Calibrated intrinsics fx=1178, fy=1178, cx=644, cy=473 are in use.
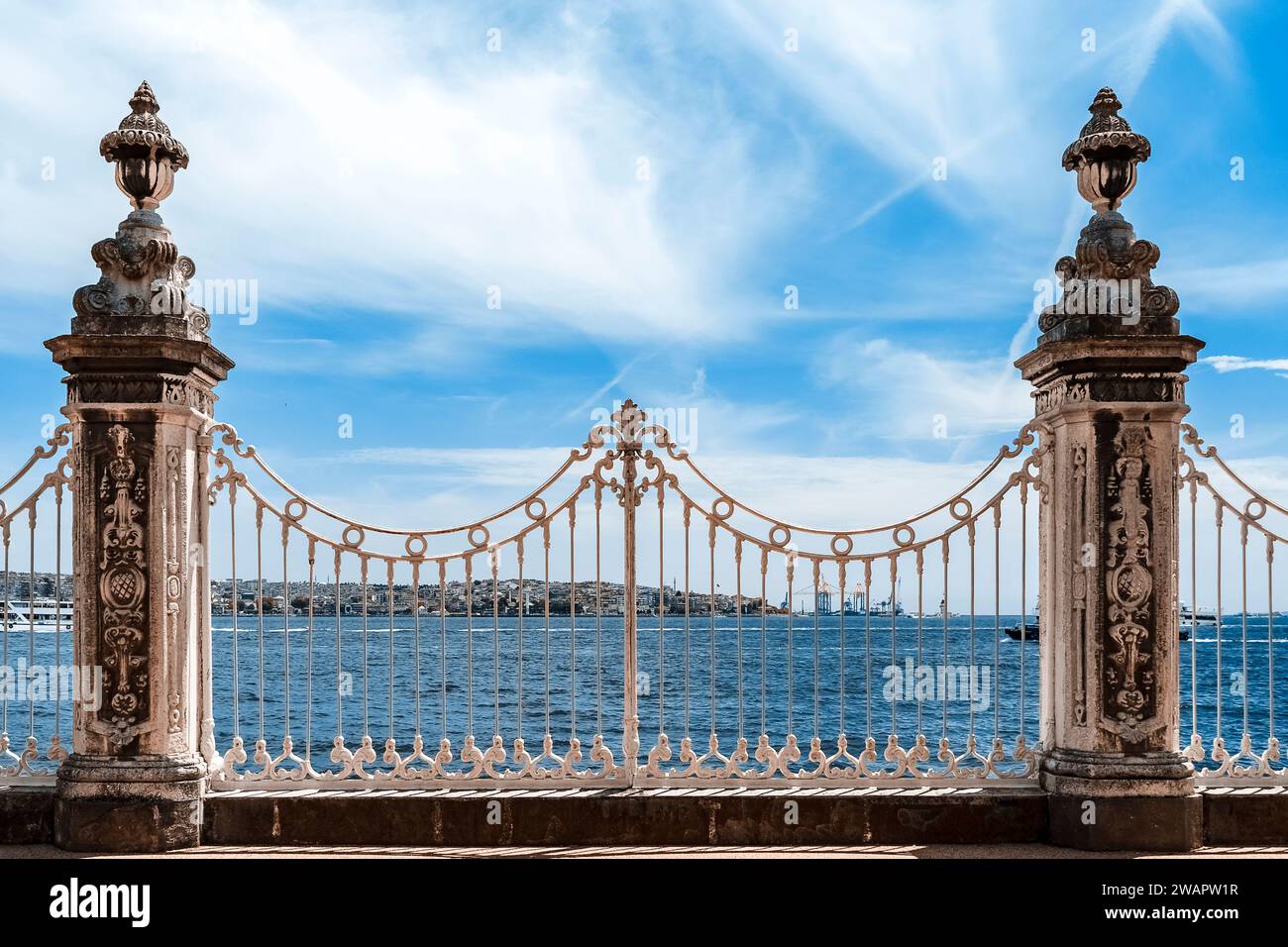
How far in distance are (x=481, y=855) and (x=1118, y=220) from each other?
15.8ft

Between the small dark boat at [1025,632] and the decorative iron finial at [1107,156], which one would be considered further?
the decorative iron finial at [1107,156]

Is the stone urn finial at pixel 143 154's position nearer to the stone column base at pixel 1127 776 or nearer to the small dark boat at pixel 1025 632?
the small dark boat at pixel 1025 632

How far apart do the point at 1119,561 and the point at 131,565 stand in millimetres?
5189

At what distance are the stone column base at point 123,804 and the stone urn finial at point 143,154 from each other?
9.86 ft

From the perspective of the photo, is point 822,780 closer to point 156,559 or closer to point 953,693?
point 156,559

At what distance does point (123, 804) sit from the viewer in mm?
6082

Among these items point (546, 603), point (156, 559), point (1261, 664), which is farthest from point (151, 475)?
point (1261, 664)

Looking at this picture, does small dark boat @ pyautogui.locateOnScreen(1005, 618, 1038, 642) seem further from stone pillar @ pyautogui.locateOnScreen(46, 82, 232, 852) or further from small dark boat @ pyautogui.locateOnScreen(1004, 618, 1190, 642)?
stone pillar @ pyautogui.locateOnScreen(46, 82, 232, 852)

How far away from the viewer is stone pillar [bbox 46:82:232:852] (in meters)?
6.10

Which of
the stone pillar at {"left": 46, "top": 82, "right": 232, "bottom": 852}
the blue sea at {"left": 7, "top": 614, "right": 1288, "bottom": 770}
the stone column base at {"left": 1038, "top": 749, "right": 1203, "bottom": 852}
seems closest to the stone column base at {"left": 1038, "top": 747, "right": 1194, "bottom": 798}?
the stone column base at {"left": 1038, "top": 749, "right": 1203, "bottom": 852}

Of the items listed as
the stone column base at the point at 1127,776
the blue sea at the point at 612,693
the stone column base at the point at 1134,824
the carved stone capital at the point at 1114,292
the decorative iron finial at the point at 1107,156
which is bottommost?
the blue sea at the point at 612,693

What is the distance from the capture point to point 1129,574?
6211 mm

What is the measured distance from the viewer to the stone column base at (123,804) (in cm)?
607

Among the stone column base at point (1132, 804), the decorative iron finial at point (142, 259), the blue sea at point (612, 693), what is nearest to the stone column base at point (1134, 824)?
the stone column base at point (1132, 804)
